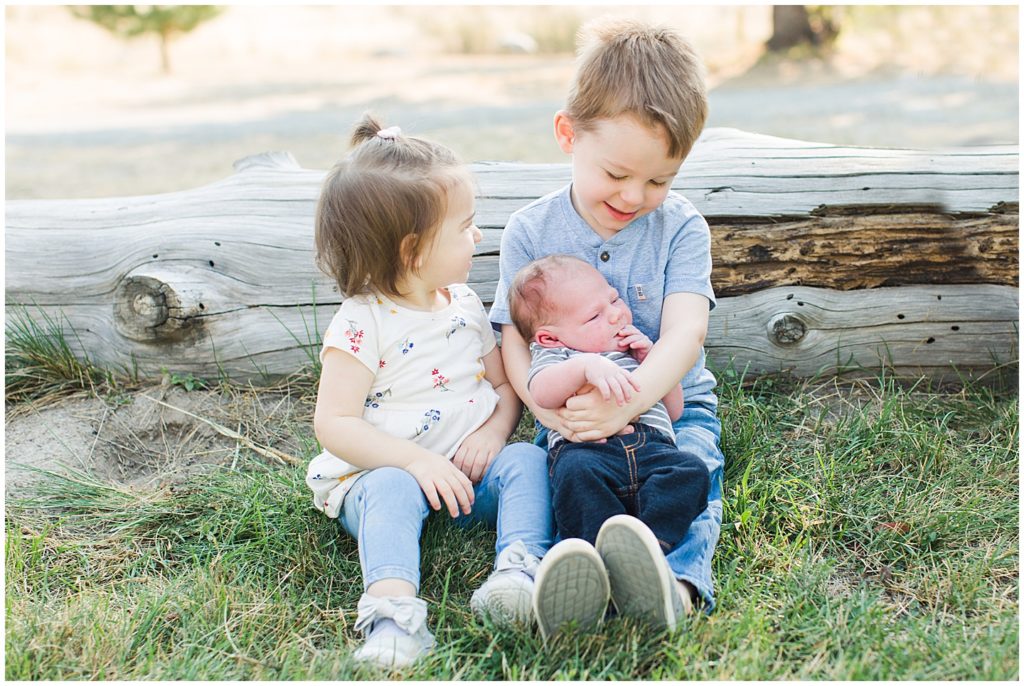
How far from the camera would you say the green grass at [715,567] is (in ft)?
6.75

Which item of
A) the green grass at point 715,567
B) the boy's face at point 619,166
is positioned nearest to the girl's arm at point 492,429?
the green grass at point 715,567

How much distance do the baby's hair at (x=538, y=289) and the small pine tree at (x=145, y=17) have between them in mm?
15075

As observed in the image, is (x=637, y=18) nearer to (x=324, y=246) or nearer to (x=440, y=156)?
(x=440, y=156)

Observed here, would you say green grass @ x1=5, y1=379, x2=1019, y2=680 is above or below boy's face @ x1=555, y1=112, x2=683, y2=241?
below

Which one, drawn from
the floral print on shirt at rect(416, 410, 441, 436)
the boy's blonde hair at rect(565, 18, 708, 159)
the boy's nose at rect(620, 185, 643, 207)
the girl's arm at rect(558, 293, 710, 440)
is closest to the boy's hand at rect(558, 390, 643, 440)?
the girl's arm at rect(558, 293, 710, 440)

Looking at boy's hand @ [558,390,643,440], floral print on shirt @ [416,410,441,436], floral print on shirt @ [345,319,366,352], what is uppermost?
floral print on shirt @ [345,319,366,352]

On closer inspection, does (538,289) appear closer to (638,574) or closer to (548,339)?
(548,339)

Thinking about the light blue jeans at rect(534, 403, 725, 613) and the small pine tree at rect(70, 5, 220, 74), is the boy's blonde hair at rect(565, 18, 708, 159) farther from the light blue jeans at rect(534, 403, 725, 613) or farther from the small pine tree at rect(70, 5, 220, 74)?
the small pine tree at rect(70, 5, 220, 74)

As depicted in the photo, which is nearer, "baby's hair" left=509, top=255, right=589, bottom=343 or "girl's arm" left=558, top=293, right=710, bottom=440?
"girl's arm" left=558, top=293, right=710, bottom=440

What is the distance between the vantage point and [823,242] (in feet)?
10.7

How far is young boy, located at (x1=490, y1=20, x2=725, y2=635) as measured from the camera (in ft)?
6.70

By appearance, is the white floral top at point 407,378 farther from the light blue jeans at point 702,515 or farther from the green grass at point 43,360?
the green grass at point 43,360

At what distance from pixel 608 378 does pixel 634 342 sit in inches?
10.3

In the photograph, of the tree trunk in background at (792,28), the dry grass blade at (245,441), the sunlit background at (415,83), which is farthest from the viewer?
the tree trunk in background at (792,28)
